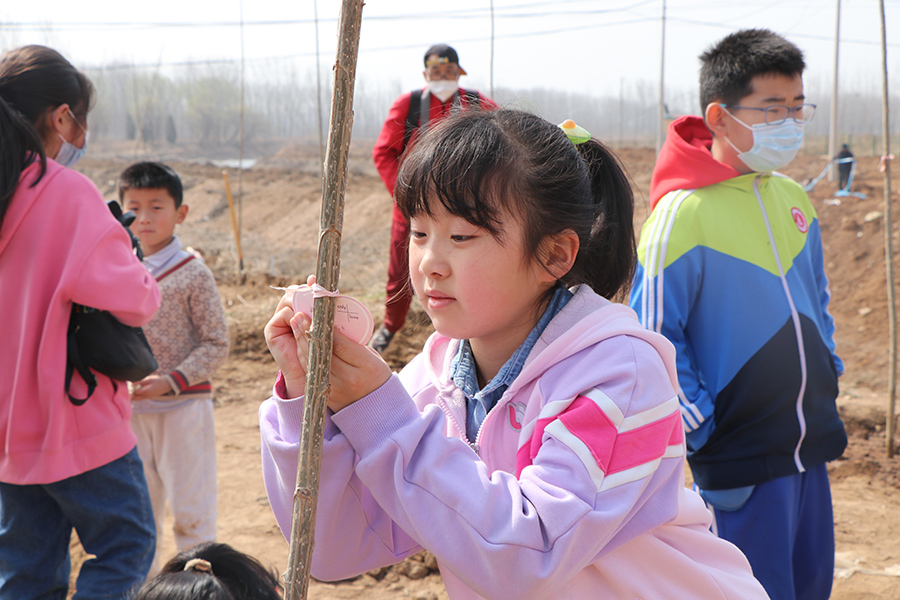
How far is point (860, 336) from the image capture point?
300 inches

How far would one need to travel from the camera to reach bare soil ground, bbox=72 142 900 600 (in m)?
3.48

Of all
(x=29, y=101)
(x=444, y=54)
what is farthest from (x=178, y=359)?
(x=444, y=54)

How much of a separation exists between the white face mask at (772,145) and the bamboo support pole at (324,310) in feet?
5.79

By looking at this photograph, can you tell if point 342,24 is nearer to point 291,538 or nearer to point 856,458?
point 291,538

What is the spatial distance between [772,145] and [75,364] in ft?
7.19

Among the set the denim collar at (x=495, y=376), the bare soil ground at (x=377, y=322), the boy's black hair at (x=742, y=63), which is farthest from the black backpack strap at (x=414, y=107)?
the denim collar at (x=495, y=376)

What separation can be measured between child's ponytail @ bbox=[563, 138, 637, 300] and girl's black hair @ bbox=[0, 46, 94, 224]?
1488 millimetres

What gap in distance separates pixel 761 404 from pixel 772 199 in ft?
2.17

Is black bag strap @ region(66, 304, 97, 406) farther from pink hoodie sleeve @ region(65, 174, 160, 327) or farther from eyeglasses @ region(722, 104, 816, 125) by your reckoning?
eyeglasses @ region(722, 104, 816, 125)

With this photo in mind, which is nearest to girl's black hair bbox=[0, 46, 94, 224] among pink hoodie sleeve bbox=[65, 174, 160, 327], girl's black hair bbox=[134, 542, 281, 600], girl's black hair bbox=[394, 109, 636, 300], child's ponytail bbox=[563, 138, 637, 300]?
pink hoodie sleeve bbox=[65, 174, 160, 327]

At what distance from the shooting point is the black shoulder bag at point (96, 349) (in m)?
2.00

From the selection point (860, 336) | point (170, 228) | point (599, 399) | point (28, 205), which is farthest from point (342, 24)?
point (860, 336)

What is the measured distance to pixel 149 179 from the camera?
121 inches

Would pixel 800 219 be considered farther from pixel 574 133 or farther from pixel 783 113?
pixel 574 133
